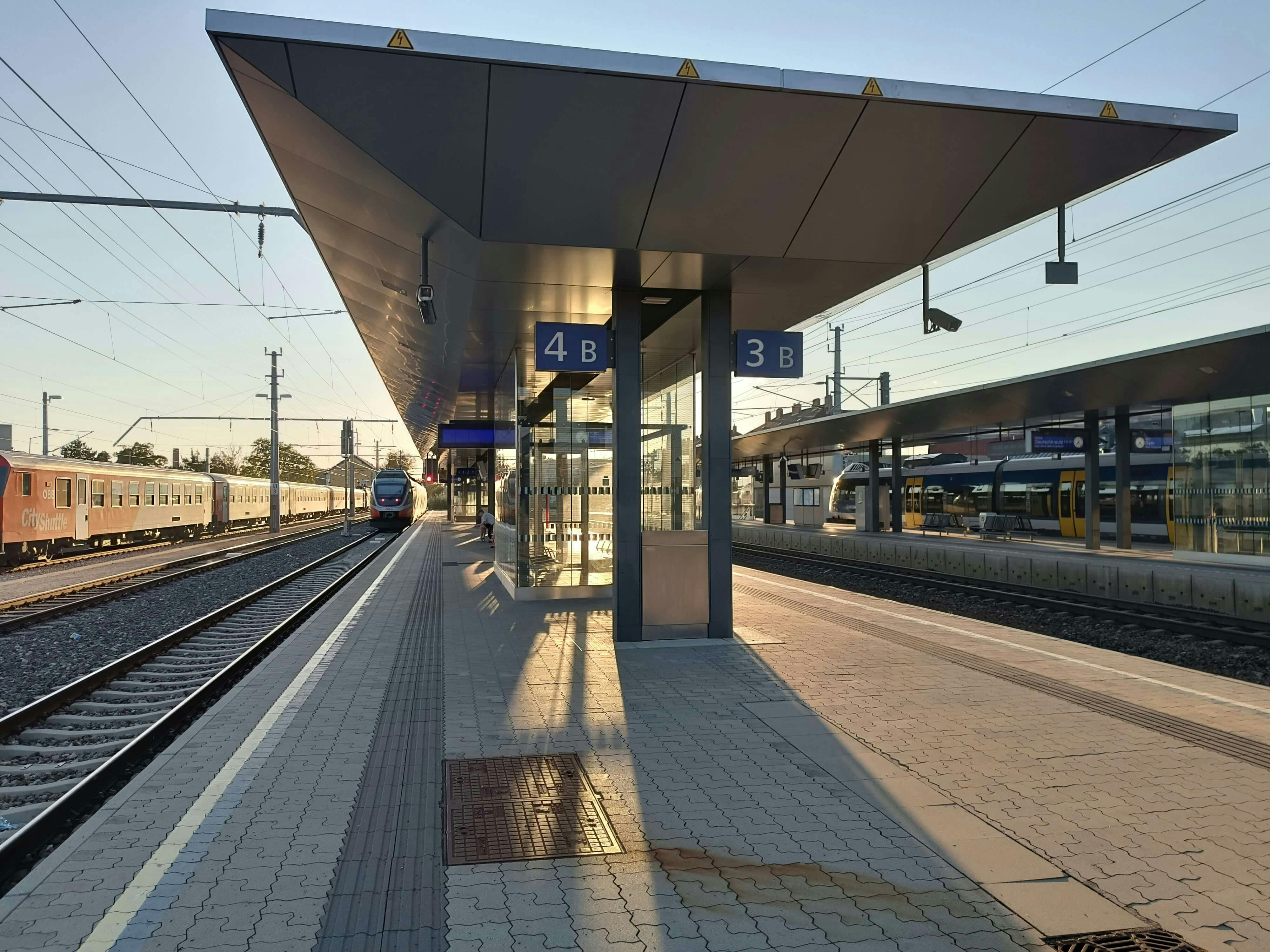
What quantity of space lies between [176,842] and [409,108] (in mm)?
5263

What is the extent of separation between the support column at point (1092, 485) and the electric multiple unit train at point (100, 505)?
84.1 feet

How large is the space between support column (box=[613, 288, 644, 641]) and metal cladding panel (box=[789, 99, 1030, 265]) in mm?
2003

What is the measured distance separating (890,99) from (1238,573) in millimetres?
13960

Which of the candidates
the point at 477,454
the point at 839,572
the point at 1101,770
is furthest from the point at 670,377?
the point at 477,454

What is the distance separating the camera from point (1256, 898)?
361 cm

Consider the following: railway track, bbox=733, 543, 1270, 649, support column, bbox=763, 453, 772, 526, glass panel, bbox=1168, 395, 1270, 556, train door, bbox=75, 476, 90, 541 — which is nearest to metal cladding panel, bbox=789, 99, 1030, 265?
railway track, bbox=733, 543, 1270, 649

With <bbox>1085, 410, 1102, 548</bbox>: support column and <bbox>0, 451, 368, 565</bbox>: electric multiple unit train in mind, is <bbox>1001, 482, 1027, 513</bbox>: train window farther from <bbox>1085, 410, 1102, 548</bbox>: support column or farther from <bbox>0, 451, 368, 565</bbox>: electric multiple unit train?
<bbox>0, 451, 368, 565</bbox>: electric multiple unit train

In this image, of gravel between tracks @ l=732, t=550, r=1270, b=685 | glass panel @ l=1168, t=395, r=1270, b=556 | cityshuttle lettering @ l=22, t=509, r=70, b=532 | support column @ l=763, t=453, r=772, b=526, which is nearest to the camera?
gravel between tracks @ l=732, t=550, r=1270, b=685

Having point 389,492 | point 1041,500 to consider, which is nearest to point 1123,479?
point 1041,500

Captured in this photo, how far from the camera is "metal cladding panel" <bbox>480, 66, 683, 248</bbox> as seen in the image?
695 centimetres

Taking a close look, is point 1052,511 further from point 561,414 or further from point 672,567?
point 672,567

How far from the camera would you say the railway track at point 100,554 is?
21.5m

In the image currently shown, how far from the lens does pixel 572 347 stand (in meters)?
9.75

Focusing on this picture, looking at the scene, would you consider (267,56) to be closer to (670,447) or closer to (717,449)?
(717,449)
